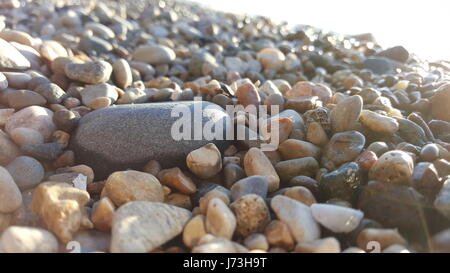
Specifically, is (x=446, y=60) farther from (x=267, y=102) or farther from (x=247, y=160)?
(x=247, y=160)

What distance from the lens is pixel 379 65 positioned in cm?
459

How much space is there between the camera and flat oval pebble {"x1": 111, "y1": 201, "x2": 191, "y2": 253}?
1567mm

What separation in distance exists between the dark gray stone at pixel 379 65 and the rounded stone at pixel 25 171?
3.71m

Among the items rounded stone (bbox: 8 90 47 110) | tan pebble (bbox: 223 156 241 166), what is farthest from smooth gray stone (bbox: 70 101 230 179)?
rounded stone (bbox: 8 90 47 110)

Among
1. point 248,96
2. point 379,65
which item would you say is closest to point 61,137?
point 248,96

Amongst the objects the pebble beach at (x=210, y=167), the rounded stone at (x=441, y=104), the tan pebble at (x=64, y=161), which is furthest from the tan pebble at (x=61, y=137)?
the rounded stone at (x=441, y=104)

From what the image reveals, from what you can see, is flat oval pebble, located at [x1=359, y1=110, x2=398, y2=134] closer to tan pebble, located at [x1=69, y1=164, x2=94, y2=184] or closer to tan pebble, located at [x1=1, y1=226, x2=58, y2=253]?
tan pebble, located at [x1=69, y1=164, x2=94, y2=184]

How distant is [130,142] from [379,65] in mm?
3390

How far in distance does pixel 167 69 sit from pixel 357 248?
309 centimetres

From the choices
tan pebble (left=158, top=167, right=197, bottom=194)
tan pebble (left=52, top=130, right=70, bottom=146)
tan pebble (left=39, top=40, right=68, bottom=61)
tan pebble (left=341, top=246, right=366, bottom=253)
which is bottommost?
tan pebble (left=158, top=167, right=197, bottom=194)

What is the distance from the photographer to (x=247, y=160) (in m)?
2.18

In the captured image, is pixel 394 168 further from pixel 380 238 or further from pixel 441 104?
pixel 441 104

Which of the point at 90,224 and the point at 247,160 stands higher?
the point at 247,160

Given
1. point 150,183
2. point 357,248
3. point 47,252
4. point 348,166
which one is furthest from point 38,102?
point 357,248
